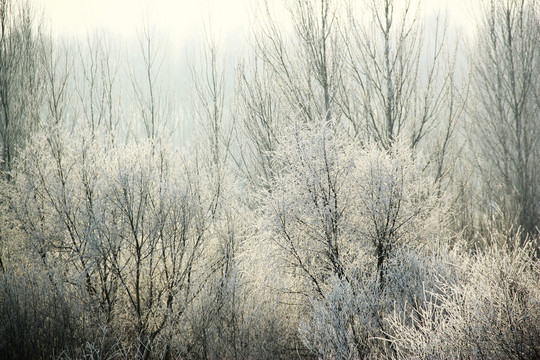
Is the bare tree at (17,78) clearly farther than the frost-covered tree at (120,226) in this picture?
Yes

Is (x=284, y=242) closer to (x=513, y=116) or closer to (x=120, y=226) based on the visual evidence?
(x=120, y=226)

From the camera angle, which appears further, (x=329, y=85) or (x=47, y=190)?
(x=329, y=85)

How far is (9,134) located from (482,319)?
12996mm

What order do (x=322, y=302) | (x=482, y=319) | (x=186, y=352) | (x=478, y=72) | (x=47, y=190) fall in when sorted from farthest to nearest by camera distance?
1. (x=478, y=72)
2. (x=47, y=190)
3. (x=186, y=352)
4. (x=322, y=302)
5. (x=482, y=319)

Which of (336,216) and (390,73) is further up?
(390,73)

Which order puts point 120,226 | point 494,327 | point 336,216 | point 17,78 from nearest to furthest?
point 494,327 < point 336,216 < point 120,226 < point 17,78

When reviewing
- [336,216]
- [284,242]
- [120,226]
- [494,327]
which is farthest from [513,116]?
[120,226]

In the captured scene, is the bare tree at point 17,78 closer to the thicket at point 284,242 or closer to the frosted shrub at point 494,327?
the thicket at point 284,242

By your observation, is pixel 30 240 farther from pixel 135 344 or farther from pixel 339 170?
pixel 339 170

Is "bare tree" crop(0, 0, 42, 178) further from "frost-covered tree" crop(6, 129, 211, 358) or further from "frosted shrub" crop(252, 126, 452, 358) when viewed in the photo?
"frosted shrub" crop(252, 126, 452, 358)

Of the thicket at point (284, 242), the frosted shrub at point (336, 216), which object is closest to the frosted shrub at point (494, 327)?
the thicket at point (284, 242)

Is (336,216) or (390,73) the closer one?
(336,216)

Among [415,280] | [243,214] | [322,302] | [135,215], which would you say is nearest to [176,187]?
[135,215]

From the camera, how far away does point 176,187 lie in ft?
31.3
